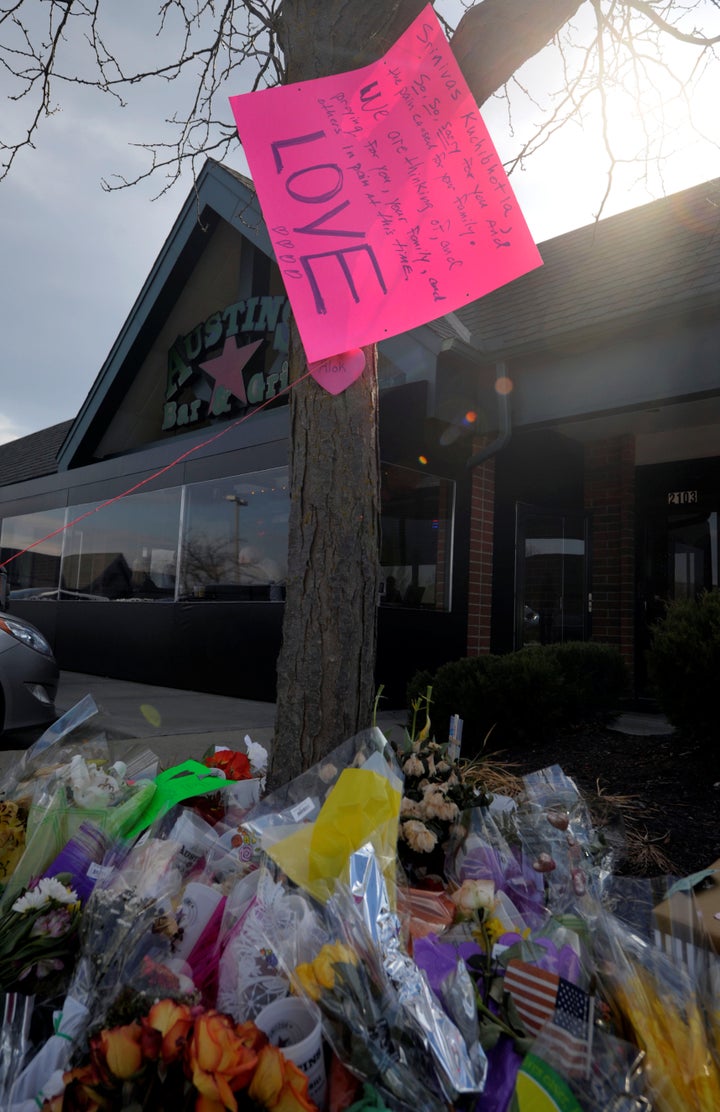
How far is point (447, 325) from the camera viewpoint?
Answer: 22.3 feet

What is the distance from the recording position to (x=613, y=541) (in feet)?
29.0

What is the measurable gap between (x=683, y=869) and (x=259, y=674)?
563 centimetres

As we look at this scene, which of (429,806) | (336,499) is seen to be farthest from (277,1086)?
(336,499)

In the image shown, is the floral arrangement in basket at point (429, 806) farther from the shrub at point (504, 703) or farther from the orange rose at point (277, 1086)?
the shrub at point (504, 703)

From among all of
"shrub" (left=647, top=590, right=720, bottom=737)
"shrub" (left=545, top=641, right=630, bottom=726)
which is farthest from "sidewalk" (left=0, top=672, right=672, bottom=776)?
"shrub" (left=647, top=590, right=720, bottom=737)

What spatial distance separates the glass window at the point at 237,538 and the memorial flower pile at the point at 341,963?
596cm

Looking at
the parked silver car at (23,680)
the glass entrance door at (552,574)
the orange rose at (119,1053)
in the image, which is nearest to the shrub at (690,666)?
the orange rose at (119,1053)

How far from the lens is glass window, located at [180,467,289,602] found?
7824mm

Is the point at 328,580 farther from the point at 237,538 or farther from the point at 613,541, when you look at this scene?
the point at 613,541

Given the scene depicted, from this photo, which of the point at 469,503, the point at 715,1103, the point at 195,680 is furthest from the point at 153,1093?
the point at 195,680

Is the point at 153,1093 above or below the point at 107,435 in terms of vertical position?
below

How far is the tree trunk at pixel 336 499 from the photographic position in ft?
6.65

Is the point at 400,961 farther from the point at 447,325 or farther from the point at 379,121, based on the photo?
the point at 447,325

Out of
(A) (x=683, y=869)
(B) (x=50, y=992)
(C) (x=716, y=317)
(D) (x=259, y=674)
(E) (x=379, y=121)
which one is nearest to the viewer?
(B) (x=50, y=992)
